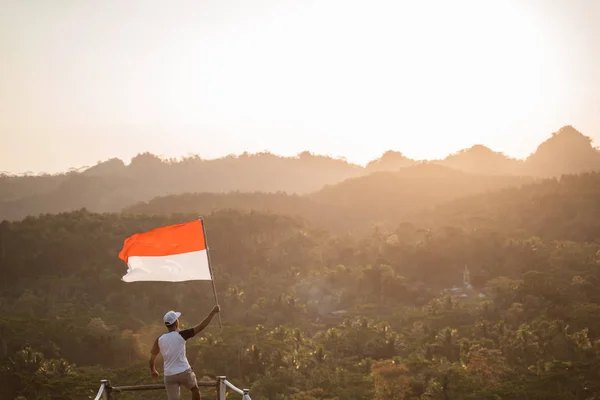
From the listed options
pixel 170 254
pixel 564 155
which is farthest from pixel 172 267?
pixel 564 155

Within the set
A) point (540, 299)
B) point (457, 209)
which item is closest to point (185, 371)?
point (540, 299)

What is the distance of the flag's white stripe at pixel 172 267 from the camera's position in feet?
49.2

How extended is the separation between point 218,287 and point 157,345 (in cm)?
6354

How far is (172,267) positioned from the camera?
50.6ft

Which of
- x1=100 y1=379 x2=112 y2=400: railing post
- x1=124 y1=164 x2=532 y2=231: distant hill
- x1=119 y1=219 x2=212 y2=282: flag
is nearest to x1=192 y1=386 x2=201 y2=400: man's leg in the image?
x1=100 y1=379 x2=112 y2=400: railing post

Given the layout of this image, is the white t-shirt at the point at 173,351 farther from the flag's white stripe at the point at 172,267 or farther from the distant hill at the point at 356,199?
the distant hill at the point at 356,199

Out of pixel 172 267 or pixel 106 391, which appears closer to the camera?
pixel 106 391

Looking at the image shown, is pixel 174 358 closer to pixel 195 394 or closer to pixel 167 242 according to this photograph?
pixel 195 394

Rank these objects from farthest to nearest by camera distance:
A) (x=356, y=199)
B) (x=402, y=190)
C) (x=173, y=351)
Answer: (x=356, y=199) < (x=402, y=190) < (x=173, y=351)

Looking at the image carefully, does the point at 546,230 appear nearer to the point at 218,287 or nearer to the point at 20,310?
the point at 218,287

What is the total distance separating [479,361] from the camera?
39.5m

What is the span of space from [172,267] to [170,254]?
1.08 feet

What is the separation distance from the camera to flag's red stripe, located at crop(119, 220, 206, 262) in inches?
602

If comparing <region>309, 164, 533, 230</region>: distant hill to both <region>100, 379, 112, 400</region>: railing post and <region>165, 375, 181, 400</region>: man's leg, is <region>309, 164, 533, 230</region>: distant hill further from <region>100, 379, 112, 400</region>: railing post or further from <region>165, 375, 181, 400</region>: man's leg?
<region>100, 379, 112, 400</region>: railing post
